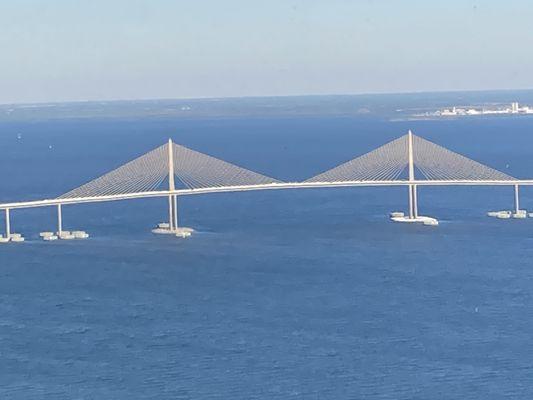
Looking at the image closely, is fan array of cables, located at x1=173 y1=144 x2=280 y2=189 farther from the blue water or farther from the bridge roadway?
the bridge roadway

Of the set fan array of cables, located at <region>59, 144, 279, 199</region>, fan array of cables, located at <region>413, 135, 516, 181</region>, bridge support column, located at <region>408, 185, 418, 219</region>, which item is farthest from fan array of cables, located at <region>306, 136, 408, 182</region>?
bridge support column, located at <region>408, 185, 418, 219</region>

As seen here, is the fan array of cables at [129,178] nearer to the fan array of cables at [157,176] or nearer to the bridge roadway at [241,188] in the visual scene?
the fan array of cables at [157,176]

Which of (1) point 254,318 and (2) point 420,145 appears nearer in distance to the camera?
(1) point 254,318

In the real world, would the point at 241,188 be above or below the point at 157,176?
below

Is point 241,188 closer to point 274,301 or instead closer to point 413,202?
point 413,202

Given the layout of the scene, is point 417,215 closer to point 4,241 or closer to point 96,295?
point 4,241

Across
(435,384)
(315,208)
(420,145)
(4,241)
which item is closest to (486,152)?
(420,145)

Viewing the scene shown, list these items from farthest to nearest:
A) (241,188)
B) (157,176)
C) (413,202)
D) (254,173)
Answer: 1. (157,176)
2. (254,173)
3. (241,188)
4. (413,202)

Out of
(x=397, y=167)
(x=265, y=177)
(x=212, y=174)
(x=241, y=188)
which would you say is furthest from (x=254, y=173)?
(x=397, y=167)
